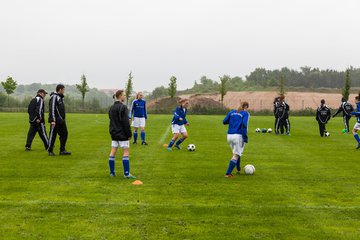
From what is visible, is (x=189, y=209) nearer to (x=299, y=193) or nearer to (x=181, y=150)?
(x=299, y=193)

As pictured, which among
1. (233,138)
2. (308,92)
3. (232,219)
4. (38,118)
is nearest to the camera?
(232,219)

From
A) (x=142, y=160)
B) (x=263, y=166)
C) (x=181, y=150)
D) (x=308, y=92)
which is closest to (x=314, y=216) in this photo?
(x=263, y=166)

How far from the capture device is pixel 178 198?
30.0ft

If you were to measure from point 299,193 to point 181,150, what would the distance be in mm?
7914

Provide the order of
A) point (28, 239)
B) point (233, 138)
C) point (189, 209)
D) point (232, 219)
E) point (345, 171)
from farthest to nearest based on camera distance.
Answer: point (345, 171), point (233, 138), point (189, 209), point (232, 219), point (28, 239)

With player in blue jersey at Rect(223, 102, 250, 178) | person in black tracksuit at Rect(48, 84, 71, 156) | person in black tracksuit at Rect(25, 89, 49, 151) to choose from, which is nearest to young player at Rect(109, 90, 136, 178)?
player in blue jersey at Rect(223, 102, 250, 178)

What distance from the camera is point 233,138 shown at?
11.5 metres

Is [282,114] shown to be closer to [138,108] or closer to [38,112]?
[138,108]

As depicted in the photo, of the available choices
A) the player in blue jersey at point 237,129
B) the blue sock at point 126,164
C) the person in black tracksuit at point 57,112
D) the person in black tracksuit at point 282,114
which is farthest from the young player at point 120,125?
the person in black tracksuit at point 282,114

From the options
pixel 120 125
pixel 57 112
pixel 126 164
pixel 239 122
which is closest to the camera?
pixel 120 125

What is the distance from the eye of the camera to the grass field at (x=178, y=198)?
7.08 meters

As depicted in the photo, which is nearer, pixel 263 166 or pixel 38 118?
pixel 263 166

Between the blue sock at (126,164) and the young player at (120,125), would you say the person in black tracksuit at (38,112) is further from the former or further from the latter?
the blue sock at (126,164)

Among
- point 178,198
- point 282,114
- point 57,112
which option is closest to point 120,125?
point 178,198
